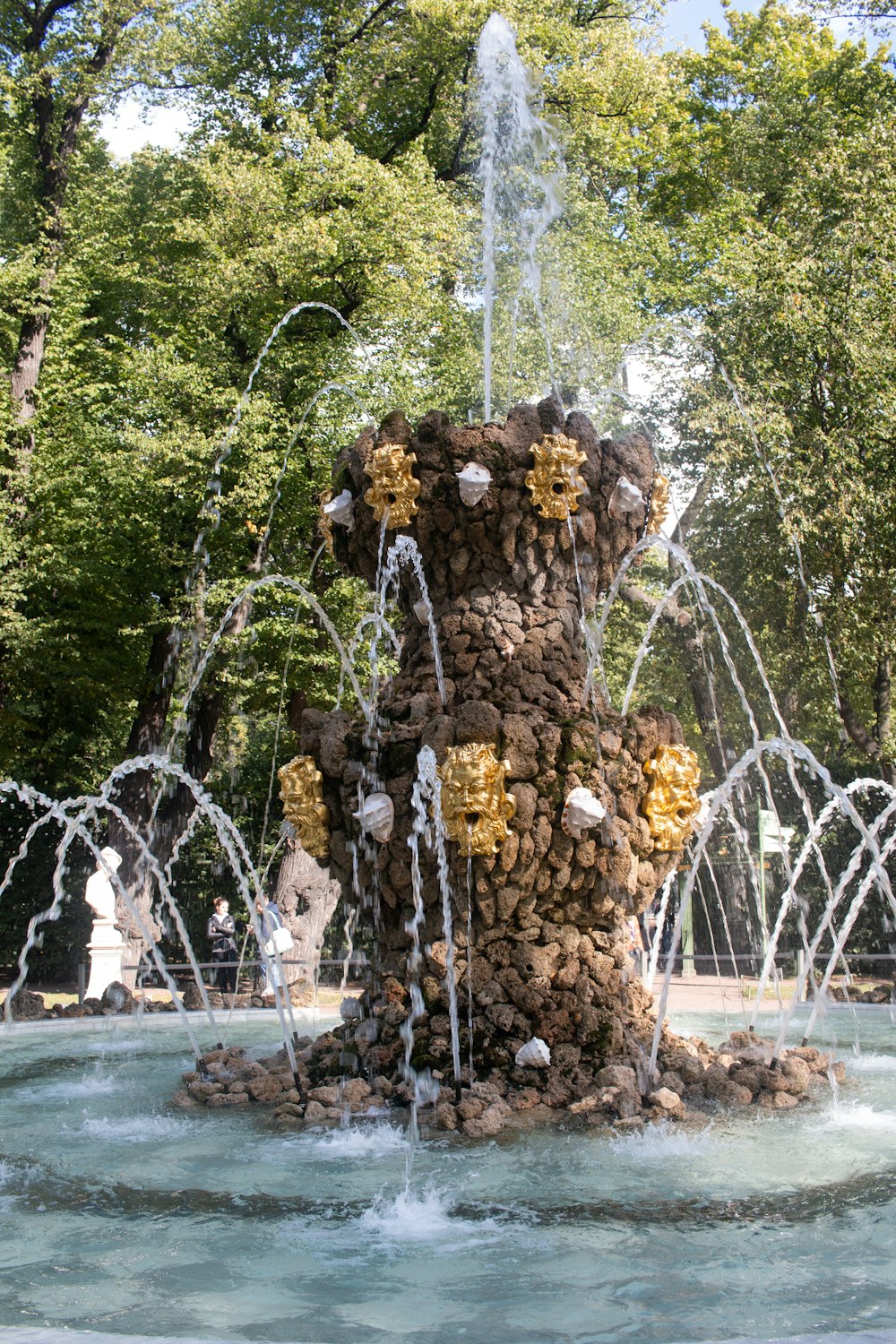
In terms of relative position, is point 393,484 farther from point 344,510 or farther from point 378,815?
point 378,815

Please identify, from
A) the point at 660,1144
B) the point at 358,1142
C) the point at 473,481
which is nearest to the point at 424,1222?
the point at 358,1142

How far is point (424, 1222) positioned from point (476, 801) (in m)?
2.52

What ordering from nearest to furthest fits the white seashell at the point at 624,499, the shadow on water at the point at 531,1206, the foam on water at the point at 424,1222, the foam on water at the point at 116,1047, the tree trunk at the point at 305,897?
the foam on water at the point at 424,1222
the shadow on water at the point at 531,1206
the white seashell at the point at 624,499
the foam on water at the point at 116,1047
the tree trunk at the point at 305,897

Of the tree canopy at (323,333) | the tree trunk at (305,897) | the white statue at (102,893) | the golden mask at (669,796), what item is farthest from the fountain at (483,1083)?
the tree canopy at (323,333)

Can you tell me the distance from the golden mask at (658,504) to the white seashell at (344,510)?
197cm

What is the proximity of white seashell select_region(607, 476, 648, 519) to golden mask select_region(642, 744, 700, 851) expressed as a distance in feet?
5.19

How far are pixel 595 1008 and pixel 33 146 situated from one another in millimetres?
19121

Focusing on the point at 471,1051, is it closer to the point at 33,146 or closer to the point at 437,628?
the point at 437,628

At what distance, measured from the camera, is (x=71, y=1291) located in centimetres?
384

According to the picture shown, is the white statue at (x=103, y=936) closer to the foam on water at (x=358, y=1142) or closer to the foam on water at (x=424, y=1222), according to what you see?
the foam on water at (x=358, y=1142)

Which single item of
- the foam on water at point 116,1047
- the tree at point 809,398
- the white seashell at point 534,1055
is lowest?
the foam on water at point 116,1047

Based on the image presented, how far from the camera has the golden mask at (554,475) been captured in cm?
750

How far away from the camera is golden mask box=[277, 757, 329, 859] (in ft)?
23.8

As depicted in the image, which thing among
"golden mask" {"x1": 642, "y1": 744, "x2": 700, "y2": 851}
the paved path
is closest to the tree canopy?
the paved path
